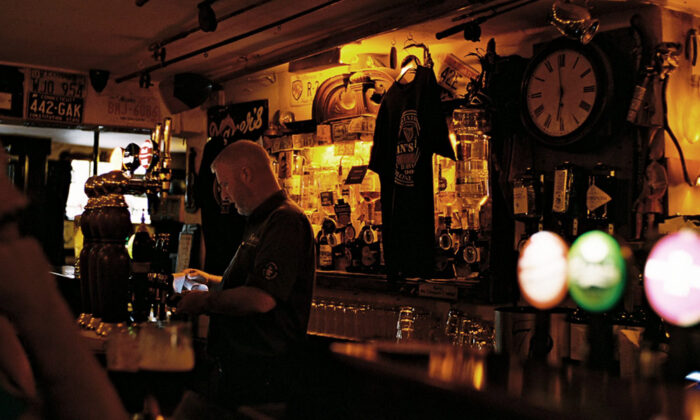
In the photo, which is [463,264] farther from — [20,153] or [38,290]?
[20,153]

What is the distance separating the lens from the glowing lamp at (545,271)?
1917 millimetres

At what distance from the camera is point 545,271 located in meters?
1.96

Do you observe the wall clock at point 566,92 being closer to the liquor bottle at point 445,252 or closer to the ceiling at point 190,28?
the ceiling at point 190,28

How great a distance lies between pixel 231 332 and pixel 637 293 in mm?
2343

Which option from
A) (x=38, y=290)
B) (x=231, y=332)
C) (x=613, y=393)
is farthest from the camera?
(x=231, y=332)

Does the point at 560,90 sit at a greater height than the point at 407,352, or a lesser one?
greater

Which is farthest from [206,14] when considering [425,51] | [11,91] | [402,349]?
[11,91]

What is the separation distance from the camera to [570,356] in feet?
13.9

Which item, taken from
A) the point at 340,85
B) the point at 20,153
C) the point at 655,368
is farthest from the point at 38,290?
the point at 20,153

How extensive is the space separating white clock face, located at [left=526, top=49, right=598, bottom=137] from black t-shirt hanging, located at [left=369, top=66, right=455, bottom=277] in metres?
0.71

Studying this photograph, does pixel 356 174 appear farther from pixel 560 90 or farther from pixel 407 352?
pixel 407 352

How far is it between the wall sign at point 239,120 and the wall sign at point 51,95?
1744 mm

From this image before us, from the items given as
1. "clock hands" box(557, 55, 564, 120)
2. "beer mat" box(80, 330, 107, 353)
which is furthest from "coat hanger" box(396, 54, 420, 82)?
"beer mat" box(80, 330, 107, 353)

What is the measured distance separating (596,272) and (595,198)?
122 inches
